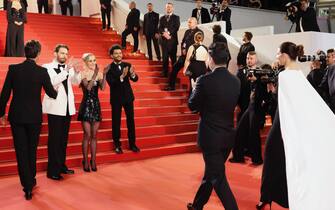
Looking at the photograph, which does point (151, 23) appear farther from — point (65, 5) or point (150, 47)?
point (65, 5)

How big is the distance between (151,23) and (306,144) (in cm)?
773

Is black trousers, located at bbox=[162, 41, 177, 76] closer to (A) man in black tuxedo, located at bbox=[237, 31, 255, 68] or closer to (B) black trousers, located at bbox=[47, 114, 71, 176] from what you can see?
(A) man in black tuxedo, located at bbox=[237, 31, 255, 68]

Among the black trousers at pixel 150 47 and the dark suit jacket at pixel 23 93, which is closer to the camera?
the dark suit jacket at pixel 23 93

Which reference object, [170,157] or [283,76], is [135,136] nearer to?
[170,157]

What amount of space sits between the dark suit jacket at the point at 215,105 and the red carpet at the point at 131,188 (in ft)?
3.64

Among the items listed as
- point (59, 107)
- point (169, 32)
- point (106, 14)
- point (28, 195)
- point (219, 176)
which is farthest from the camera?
point (106, 14)

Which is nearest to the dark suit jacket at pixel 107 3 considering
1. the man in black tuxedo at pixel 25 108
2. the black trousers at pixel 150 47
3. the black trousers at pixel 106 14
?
the black trousers at pixel 106 14

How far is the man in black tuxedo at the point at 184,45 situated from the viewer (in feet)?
29.8

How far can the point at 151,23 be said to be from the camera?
430 inches

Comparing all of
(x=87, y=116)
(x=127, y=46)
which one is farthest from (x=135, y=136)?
(x=127, y=46)

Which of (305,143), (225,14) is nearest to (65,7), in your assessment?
(225,14)

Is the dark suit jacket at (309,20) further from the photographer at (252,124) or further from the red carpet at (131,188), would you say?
the red carpet at (131,188)

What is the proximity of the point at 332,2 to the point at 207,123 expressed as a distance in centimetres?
1274

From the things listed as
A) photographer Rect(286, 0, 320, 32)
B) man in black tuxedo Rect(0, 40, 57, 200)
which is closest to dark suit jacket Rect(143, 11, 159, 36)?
photographer Rect(286, 0, 320, 32)
